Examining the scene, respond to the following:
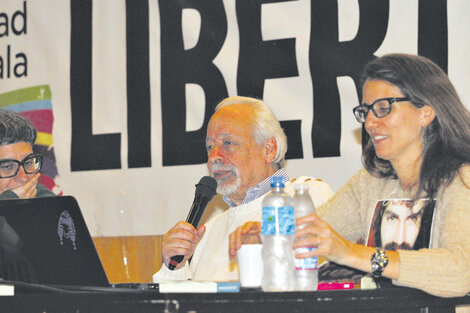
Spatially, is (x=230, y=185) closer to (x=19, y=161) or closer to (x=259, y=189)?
(x=259, y=189)

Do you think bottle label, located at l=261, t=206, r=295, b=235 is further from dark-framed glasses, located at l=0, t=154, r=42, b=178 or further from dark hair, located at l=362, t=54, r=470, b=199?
dark-framed glasses, located at l=0, t=154, r=42, b=178

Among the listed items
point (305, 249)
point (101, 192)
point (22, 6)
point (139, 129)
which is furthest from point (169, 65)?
point (305, 249)

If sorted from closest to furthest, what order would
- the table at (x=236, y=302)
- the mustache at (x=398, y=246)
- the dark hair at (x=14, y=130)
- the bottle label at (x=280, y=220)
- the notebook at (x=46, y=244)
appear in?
1. the table at (x=236, y=302)
2. the bottle label at (x=280, y=220)
3. the notebook at (x=46, y=244)
4. the mustache at (x=398, y=246)
5. the dark hair at (x=14, y=130)

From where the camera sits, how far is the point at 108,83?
3.48 metres

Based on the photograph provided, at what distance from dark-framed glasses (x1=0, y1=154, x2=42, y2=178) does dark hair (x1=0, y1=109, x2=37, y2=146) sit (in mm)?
112

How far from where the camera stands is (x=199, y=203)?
228 centimetres

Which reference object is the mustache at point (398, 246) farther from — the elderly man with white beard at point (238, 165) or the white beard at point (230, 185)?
the white beard at point (230, 185)

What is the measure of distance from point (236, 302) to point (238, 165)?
1474mm

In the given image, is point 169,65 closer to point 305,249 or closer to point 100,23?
point 100,23

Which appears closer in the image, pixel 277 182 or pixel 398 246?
pixel 277 182

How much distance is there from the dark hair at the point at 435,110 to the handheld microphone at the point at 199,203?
744 millimetres

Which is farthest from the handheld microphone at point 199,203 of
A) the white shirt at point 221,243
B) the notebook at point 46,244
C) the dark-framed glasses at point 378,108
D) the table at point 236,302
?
the table at point 236,302

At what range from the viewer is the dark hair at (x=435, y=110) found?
5.87ft

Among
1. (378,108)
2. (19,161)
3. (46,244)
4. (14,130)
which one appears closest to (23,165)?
(19,161)
